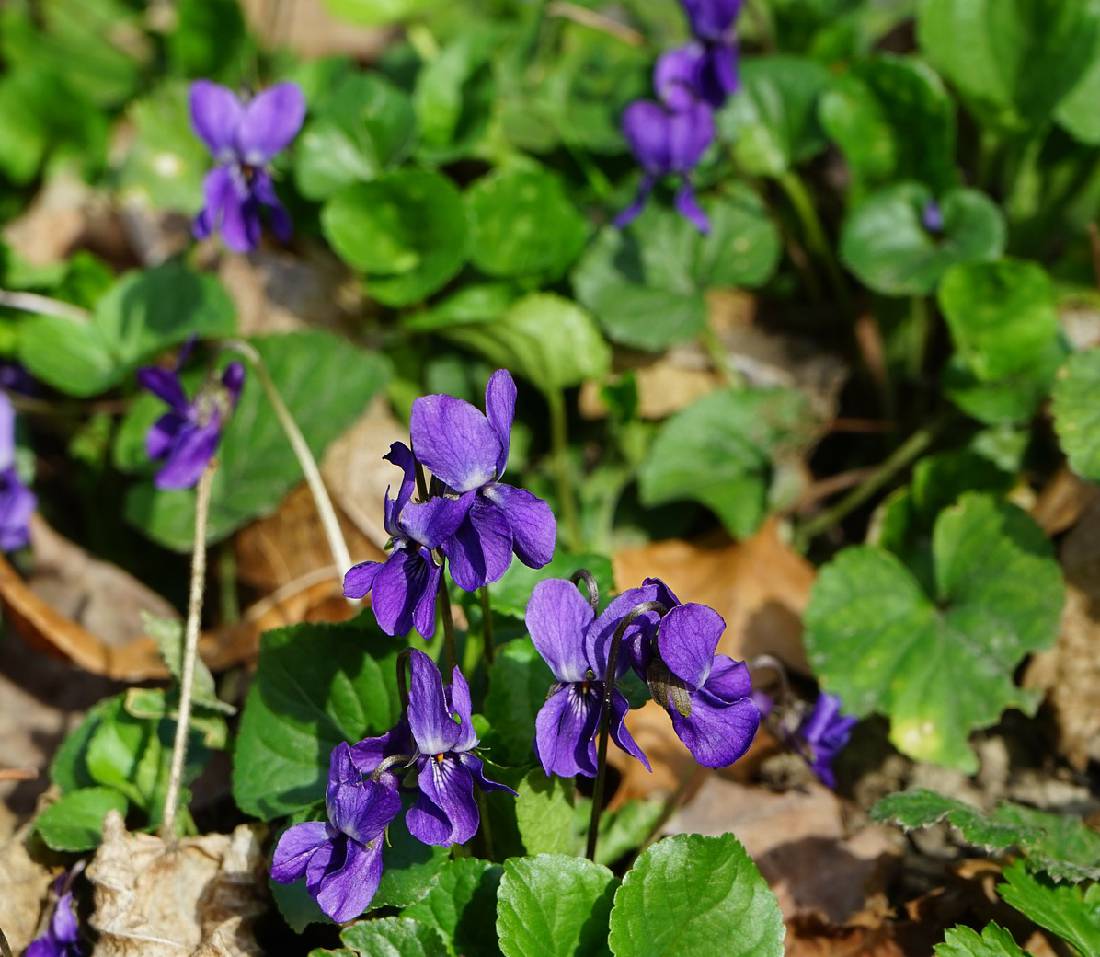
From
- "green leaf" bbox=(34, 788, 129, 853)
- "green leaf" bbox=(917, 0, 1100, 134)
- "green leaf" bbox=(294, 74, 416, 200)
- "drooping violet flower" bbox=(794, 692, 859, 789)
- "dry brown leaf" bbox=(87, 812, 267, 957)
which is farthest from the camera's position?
"green leaf" bbox=(294, 74, 416, 200)

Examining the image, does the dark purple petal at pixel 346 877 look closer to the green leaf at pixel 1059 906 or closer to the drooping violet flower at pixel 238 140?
the green leaf at pixel 1059 906

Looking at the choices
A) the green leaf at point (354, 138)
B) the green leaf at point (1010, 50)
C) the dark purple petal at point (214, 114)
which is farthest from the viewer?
the green leaf at point (354, 138)

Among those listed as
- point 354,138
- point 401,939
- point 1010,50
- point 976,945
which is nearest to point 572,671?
point 401,939

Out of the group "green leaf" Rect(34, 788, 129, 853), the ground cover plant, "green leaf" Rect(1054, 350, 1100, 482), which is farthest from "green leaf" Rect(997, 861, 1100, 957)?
"green leaf" Rect(34, 788, 129, 853)

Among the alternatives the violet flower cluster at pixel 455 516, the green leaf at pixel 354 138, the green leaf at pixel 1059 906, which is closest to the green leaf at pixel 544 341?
the green leaf at pixel 354 138

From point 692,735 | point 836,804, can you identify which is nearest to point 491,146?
point 836,804

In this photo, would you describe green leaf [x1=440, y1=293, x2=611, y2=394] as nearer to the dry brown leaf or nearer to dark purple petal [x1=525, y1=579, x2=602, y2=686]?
the dry brown leaf
